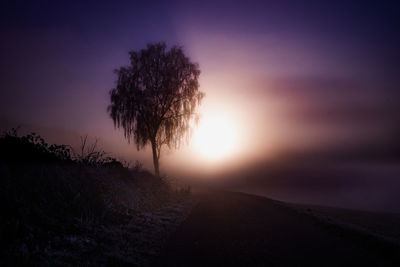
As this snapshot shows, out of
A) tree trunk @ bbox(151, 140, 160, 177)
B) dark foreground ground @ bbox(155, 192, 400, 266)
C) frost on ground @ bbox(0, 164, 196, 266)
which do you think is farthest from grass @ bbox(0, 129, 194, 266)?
tree trunk @ bbox(151, 140, 160, 177)

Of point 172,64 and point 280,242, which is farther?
point 172,64

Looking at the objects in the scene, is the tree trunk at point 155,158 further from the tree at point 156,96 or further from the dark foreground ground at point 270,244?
the dark foreground ground at point 270,244

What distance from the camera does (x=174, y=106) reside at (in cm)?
2383

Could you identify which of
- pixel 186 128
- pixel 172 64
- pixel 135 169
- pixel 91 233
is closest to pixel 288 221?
pixel 91 233

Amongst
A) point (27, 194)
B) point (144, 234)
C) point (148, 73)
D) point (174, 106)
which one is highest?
point (148, 73)

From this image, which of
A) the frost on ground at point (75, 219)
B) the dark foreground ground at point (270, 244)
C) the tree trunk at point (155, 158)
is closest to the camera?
the frost on ground at point (75, 219)

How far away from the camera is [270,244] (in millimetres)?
7168

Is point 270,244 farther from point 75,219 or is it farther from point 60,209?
point 60,209

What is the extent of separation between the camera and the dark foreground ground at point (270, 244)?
19.9ft

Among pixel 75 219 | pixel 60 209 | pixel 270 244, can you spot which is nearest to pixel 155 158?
pixel 60 209

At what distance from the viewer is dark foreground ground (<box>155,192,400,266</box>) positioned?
6.08 m

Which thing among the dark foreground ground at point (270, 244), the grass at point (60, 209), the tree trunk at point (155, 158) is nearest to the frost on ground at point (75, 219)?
the grass at point (60, 209)

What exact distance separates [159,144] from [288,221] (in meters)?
15.6

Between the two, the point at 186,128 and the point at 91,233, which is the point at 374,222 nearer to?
the point at 91,233
